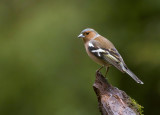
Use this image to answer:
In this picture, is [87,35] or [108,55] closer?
[108,55]

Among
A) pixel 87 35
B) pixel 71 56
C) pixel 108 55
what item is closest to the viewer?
pixel 108 55

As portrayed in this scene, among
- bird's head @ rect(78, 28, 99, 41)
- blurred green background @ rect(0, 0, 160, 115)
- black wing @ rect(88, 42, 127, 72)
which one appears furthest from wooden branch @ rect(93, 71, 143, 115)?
blurred green background @ rect(0, 0, 160, 115)

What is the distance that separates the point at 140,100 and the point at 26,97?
3.02m

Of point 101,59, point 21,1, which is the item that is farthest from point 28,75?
point 101,59

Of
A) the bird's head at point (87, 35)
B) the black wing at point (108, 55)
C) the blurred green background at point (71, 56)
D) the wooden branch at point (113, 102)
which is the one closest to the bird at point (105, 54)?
the black wing at point (108, 55)

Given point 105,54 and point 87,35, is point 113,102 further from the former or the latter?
point 87,35

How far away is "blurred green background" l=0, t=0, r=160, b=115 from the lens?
9867mm

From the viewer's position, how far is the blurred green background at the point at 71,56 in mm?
9867

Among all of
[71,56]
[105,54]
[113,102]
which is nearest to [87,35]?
[105,54]

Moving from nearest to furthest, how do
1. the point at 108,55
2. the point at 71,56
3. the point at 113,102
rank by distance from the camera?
the point at 113,102 < the point at 108,55 < the point at 71,56

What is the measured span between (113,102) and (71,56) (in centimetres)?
493

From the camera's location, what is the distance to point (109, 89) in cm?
587

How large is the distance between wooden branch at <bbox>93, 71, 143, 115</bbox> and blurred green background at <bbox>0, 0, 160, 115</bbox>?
389 cm

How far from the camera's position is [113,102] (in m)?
5.45
